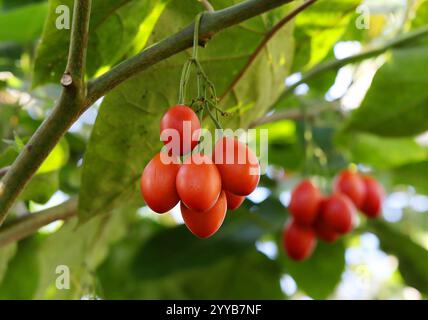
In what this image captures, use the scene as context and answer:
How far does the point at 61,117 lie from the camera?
115 centimetres

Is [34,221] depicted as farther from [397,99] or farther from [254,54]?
[397,99]

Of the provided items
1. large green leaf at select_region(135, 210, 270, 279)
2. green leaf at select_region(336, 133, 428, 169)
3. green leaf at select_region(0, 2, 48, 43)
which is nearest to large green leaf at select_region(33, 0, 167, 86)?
green leaf at select_region(0, 2, 48, 43)

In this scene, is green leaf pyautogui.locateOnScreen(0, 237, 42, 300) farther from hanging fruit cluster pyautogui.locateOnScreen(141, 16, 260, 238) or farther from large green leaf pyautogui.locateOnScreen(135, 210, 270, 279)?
hanging fruit cluster pyautogui.locateOnScreen(141, 16, 260, 238)

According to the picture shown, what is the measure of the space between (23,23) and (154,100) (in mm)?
1160

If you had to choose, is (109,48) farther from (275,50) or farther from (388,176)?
(388,176)

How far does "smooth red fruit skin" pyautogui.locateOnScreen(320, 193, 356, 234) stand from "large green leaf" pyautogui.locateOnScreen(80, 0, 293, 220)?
82 centimetres

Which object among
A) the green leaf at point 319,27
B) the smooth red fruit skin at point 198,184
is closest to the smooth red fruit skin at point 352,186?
the green leaf at point 319,27

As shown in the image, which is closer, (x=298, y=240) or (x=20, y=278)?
(x=20, y=278)

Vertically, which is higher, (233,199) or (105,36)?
(105,36)

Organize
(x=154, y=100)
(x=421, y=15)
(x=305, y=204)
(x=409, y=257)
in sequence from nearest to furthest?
(x=154, y=100) < (x=305, y=204) < (x=421, y=15) < (x=409, y=257)

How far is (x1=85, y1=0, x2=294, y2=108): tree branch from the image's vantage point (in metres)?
1.12

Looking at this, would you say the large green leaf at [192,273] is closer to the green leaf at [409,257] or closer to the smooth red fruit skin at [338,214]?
the smooth red fruit skin at [338,214]

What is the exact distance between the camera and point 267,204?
9.51 feet

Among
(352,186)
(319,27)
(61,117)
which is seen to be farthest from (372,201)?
(61,117)
